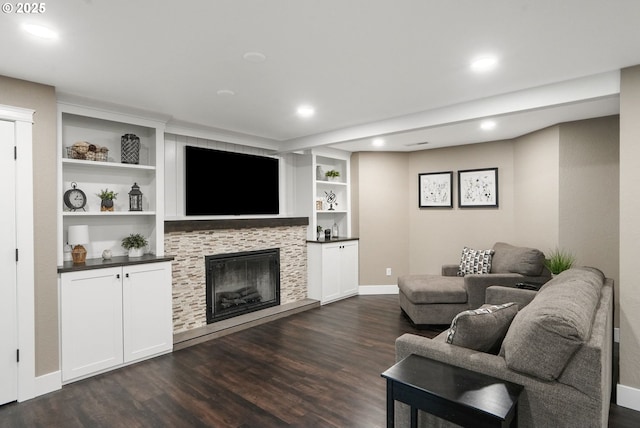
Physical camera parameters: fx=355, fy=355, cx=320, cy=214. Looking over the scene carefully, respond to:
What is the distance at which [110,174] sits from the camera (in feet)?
12.4

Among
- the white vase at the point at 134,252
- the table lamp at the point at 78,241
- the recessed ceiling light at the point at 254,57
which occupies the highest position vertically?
the recessed ceiling light at the point at 254,57

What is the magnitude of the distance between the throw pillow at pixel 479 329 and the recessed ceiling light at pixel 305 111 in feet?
8.24

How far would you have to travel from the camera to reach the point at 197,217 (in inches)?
176

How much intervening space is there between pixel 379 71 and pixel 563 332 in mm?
2071

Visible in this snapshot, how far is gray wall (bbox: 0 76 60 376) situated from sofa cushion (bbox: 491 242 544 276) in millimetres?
4736

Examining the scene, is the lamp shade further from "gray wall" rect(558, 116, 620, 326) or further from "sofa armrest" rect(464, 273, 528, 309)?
"gray wall" rect(558, 116, 620, 326)

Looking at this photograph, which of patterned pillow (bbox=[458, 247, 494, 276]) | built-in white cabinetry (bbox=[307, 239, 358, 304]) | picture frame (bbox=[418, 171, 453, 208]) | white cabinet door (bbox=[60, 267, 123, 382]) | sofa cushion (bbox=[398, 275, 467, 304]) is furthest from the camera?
picture frame (bbox=[418, 171, 453, 208])

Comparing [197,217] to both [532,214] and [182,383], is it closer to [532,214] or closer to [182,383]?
[182,383]

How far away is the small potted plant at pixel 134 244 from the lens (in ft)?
12.1

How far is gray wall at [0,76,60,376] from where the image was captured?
287 centimetres

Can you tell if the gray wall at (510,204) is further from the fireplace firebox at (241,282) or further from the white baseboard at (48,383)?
the white baseboard at (48,383)

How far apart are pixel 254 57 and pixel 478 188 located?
425cm

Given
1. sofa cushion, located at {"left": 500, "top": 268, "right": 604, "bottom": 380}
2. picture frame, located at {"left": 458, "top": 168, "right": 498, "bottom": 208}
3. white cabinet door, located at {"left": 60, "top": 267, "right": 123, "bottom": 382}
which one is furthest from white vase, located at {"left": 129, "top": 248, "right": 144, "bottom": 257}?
picture frame, located at {"left": 458, "top": 168, "right": 498, "bottom": 208}

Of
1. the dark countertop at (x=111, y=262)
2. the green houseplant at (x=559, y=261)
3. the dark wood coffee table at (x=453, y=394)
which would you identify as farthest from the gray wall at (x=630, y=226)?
the dark countertop at (x=111, y=262)
